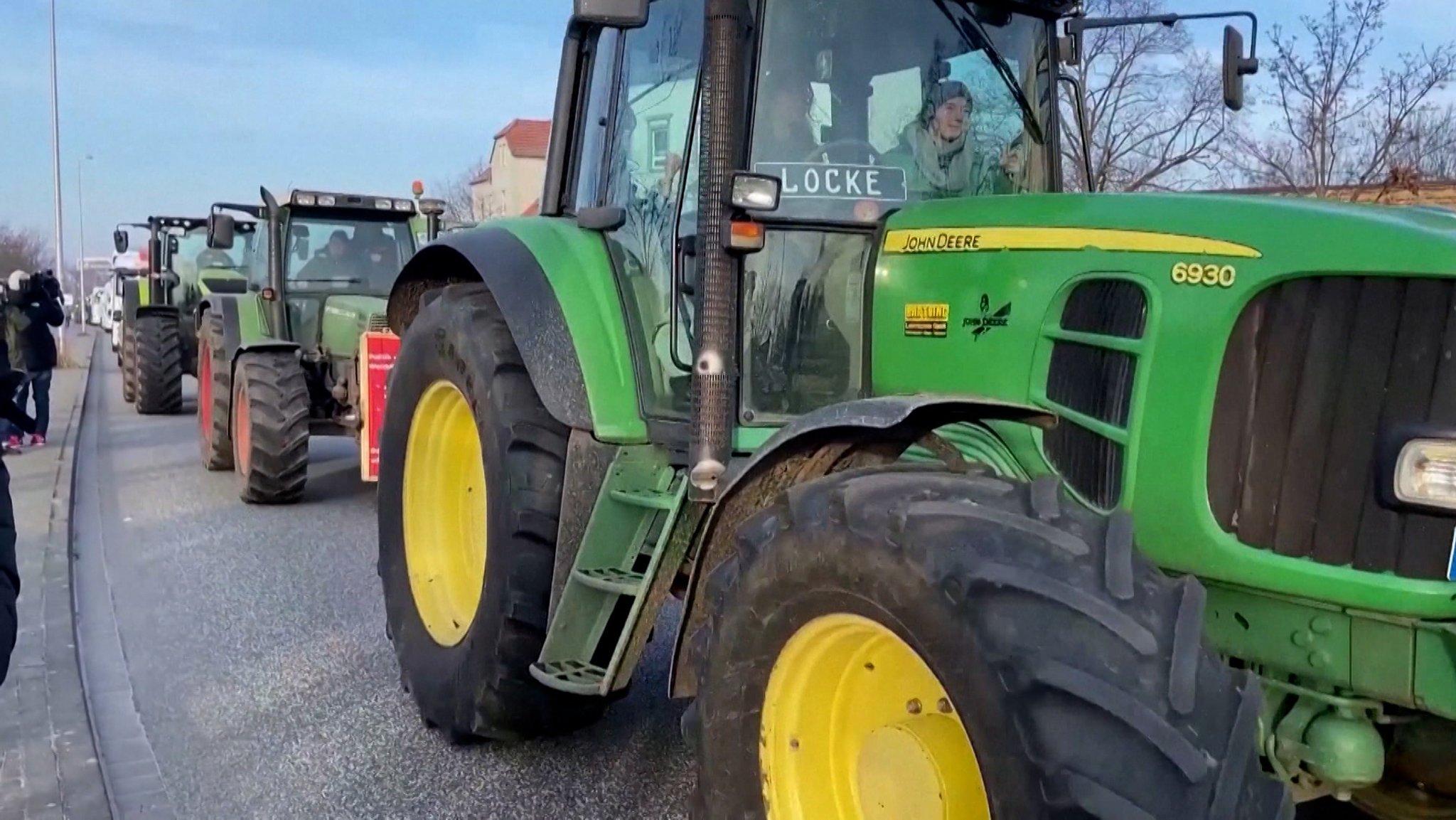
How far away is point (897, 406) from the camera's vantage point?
2.60 meters

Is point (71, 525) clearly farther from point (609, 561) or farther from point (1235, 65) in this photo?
point (1235, 65)

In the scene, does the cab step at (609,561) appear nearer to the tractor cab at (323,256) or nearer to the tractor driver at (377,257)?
the tractor cab at (323,256)

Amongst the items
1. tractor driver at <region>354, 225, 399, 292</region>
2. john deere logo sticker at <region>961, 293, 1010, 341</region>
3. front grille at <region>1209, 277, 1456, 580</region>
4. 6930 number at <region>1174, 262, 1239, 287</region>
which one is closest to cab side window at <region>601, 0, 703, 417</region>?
john deere logo sticker at <region>961, 293, 1010, 341</region>

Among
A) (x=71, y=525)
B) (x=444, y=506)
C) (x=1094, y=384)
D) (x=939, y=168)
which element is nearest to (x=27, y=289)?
(x=71, y=525)

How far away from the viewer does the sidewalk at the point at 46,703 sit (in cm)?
377

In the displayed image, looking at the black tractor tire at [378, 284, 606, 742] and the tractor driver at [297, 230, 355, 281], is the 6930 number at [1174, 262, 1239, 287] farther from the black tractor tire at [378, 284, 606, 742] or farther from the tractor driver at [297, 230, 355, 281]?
the tractor driver at [297, 230, 355, 281]

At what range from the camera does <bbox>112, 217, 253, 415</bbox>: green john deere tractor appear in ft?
45.8

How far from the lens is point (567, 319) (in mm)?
3693

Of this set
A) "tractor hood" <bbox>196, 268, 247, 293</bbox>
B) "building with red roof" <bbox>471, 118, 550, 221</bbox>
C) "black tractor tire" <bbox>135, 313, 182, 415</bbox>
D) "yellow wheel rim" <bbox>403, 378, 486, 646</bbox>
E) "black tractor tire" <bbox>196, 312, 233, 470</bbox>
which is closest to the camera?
"yellow wheel rim" <bbox>403, 378, 486, 646</bbox>

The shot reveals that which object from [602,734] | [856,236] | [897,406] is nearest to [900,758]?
[897,406]

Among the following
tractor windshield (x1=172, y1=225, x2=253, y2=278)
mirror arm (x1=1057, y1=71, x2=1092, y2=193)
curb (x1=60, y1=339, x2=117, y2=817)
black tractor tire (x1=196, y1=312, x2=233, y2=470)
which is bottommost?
curb (x1=60, y1=339, x2=117, y2=817)

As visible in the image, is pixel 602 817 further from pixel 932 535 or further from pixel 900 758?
pixel 932 535

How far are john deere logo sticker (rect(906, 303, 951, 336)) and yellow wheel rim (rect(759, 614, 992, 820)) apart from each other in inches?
32.7

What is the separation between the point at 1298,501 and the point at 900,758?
903 millimetres
